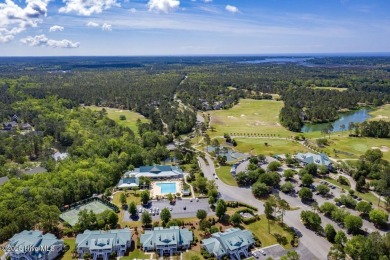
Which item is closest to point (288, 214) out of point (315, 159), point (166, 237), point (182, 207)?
point (182, 207)

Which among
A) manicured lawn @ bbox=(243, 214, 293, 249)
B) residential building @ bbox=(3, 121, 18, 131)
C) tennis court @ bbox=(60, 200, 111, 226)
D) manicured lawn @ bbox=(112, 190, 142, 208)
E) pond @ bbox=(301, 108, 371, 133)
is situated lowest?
pond @ bbox=(301, 108, 371, 133)

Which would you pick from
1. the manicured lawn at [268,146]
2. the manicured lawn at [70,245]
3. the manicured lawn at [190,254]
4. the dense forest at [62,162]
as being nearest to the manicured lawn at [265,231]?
the manicured lawn at [190,254]

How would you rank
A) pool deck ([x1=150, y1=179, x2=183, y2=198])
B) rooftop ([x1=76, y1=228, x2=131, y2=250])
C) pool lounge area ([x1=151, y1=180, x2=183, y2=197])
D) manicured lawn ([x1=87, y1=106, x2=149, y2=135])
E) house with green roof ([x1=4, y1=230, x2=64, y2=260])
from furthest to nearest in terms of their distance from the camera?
manicured lawn ([x1=87, y1=106, x2=149, y2=135]) → pool lounge area ([x1=151, y1=180, x2=183, y2=197]) → pool deck ([x1=150, y1=179, x2=183, y2=198]) → rooftop ([x1=76, y1=228, x2=131, y2=250]) → house with green roof ([x1=4, y1=230, x2=64, y2=260])

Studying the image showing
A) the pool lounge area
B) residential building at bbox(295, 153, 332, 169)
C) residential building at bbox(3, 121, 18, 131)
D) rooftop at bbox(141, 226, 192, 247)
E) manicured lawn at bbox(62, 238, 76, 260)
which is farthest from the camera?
residential building at bbox(3, 121, 18, 131)

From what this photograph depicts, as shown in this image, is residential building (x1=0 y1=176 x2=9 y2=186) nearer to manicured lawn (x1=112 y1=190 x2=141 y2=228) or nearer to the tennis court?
the tennis court

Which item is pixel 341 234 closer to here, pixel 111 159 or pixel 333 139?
pixel 111 159

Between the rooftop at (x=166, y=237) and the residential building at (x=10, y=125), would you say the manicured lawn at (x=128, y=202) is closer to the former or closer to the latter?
the rooftop at (x=166, y=237)

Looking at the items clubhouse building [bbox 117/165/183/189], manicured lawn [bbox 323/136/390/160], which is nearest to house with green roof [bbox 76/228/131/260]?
clubhouse building [bbox 117/165/183/189]
